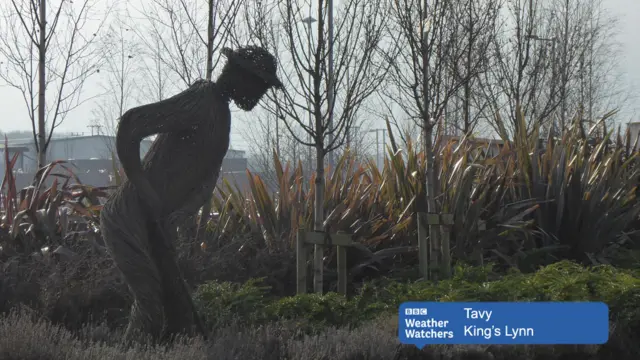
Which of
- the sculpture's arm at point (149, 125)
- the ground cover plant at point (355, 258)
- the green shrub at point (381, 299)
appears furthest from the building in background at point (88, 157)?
the sculpture's arm at point (149, 125)

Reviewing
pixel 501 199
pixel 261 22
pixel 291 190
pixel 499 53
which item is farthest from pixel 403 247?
pixel 499 53

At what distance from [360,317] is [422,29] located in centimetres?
322

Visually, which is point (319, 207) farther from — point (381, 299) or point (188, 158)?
point (188, 158)

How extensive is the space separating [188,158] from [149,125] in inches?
13.1

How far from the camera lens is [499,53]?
1410 centimetres

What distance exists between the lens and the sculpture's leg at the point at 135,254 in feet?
15.0

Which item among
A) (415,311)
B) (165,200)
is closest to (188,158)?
(165,200)

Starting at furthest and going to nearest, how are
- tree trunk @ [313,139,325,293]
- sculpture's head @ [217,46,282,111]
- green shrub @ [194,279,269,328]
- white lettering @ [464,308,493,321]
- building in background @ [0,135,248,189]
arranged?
building in background @ [0,135,248,189]
tree trunk @ [313,139,325,293]
green shrub @ [194,279,269,328]
white lettering @ [464,308,493,321]
sculpture's head @ [217,46,282,111]

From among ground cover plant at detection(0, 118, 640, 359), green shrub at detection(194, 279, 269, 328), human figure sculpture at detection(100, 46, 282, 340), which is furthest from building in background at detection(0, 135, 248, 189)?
human figure sculpture at detection(100, 46, 282, 340)

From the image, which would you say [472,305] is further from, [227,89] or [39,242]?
[39,242]

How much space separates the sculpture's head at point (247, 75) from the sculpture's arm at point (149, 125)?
27 centimetres

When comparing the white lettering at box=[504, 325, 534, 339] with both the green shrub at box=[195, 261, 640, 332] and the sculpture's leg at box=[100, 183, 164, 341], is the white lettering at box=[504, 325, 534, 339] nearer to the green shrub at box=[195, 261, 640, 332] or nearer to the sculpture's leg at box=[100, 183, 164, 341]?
the green shrub at box=[195, 261, 640, 332]

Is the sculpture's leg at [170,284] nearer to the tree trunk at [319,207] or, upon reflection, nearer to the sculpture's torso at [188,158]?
the sculpture's torso at [188,158]

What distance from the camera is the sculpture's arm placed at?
4398 millimetres
